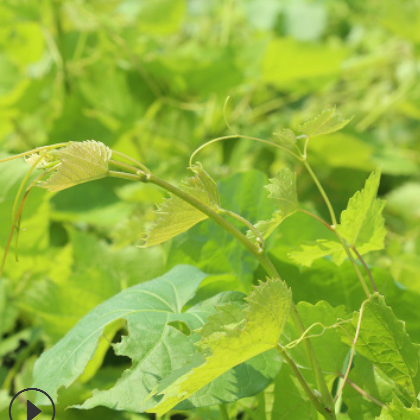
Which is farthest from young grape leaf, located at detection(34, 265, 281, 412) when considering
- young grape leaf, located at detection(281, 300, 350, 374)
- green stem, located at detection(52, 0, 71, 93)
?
green stem, located at detection(52, 0, 71, 93)

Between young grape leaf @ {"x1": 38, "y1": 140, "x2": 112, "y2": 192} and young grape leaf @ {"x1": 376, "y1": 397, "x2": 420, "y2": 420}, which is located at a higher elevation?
young grape leaf @ {"x1": 38, "y1": 140, "x2": 112, "y2": 192}

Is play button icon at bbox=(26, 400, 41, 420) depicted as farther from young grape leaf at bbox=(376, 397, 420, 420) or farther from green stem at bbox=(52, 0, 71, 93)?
green stem at bbox=(52, 0, 71, 93)

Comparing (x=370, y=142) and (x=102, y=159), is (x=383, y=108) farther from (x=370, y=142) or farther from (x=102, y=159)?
(x=102, y=159)

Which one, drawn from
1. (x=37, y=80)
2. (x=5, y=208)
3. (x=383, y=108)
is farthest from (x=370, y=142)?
(x=5, y=208)

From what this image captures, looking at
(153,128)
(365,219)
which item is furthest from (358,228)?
(153,128)

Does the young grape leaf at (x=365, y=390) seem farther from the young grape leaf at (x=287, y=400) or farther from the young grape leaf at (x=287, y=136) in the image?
the young grape leaf at (x=287, y=136)

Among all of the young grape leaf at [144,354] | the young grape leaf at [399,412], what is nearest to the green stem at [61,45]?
the young grape leaf at [144,354]
